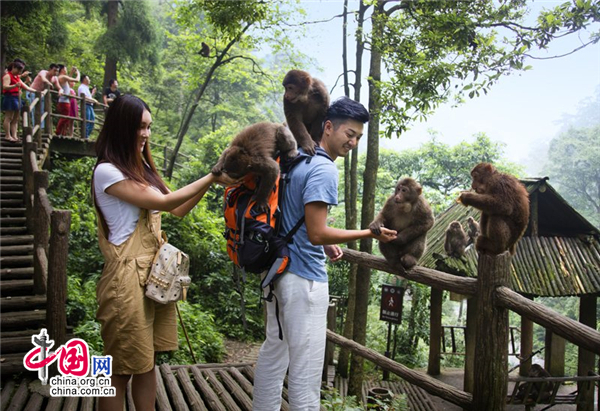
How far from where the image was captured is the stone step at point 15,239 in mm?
5730

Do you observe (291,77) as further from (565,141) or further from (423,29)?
(565,141)

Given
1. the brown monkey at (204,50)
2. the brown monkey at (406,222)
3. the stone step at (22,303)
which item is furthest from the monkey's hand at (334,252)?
the brown monkey at (204,50)

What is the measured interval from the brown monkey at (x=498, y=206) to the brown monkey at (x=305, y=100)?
111cm

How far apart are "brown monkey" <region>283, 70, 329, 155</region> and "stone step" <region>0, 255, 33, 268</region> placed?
3.99 meters

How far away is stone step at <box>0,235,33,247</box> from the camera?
5.73m

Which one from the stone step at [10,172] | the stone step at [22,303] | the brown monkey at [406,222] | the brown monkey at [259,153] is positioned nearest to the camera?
the brown monkey at [259,153]

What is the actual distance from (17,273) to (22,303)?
28.8 inches

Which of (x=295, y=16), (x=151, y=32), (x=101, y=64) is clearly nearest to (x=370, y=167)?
(x=295, y=16)

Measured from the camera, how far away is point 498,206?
3.14 metres

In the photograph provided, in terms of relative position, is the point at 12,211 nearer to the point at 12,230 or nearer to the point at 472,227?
the point at 12,230

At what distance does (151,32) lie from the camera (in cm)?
1372

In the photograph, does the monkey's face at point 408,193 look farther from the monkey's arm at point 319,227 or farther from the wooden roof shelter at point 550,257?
the wooden roof shelter at point 550,257

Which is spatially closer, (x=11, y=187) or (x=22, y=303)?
(x=22, y=303)

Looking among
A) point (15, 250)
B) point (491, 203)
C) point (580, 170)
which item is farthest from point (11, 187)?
point (580, 170)
